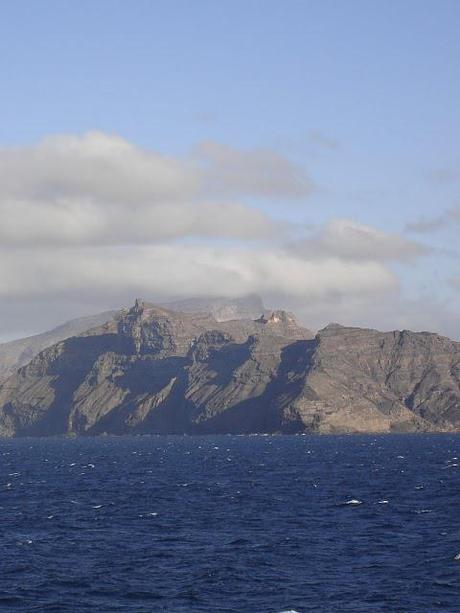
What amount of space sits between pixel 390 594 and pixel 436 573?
946 cm

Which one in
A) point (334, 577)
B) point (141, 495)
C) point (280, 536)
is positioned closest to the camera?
point (334, 577)

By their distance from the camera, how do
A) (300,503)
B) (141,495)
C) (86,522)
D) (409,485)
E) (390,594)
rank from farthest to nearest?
(409,485)
(141,495)
(300,503)
(86,522)
(390,594)

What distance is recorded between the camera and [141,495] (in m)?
169

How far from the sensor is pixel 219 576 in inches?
3743

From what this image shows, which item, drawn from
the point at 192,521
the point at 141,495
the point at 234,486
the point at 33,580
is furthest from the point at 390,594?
the point at 234,486

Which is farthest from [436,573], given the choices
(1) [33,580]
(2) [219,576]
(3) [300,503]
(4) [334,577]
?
(3) [300,503]

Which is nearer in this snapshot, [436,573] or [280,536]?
[436,573]

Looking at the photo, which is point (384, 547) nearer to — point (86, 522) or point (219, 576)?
point (219, 576)

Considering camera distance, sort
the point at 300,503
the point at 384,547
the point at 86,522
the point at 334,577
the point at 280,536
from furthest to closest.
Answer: the point at 300,503
the point at 86,522
the point at 280,536
the point at 384,547
the point at 334,577

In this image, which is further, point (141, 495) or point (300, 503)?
point (141, 495)

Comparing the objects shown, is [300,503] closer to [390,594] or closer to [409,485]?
[409,485]

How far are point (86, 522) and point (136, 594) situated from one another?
45.7 m

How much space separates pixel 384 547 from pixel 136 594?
3078 cm

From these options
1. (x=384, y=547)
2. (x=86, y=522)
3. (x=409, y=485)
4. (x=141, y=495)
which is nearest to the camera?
(x=384, y=547)
